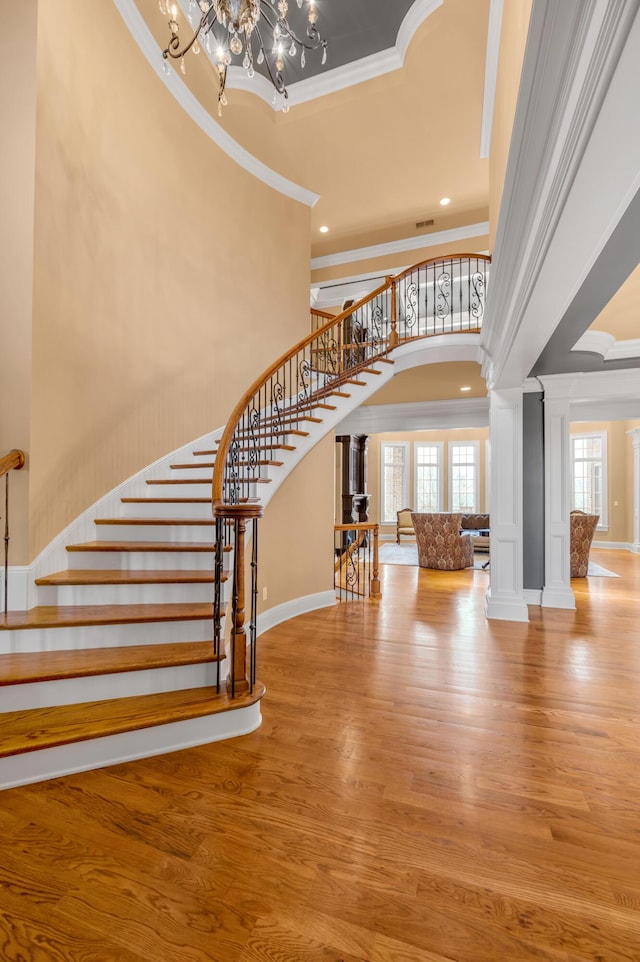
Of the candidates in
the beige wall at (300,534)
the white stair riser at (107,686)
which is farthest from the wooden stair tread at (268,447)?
the white stair riser at (107,686)

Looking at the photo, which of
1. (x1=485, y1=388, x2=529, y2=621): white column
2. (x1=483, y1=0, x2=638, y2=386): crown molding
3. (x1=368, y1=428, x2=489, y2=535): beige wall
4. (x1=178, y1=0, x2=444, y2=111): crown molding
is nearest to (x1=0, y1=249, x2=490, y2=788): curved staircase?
(x1=483, y1=0, x2=638, y2=386): crown molding

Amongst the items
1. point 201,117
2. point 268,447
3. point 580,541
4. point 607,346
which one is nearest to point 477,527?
point 580,541

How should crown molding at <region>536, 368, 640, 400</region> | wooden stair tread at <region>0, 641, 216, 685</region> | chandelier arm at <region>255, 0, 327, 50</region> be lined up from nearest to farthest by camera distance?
wooden stair tread at <region>0, 641, 216, 685</region>, chandelier arm at <region>255, 0, 327, 50</region>, crown molding at <region>536, 368, 640, 400</region>

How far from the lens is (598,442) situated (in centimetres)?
1112

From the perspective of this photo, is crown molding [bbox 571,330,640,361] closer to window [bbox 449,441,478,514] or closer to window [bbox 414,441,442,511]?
window [bbox 449,441,478,514]

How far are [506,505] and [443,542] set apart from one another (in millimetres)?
3098

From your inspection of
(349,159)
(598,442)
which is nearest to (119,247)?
(349,159)

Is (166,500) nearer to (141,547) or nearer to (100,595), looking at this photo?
(141,547)

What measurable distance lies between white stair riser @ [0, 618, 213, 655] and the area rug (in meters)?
6.31

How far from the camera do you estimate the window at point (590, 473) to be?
35.8ft

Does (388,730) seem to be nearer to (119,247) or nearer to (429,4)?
(119,247)

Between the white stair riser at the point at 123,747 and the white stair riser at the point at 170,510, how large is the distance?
5.07 feet

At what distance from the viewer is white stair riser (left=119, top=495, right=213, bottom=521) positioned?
3521 mm

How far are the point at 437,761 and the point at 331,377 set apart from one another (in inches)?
175
